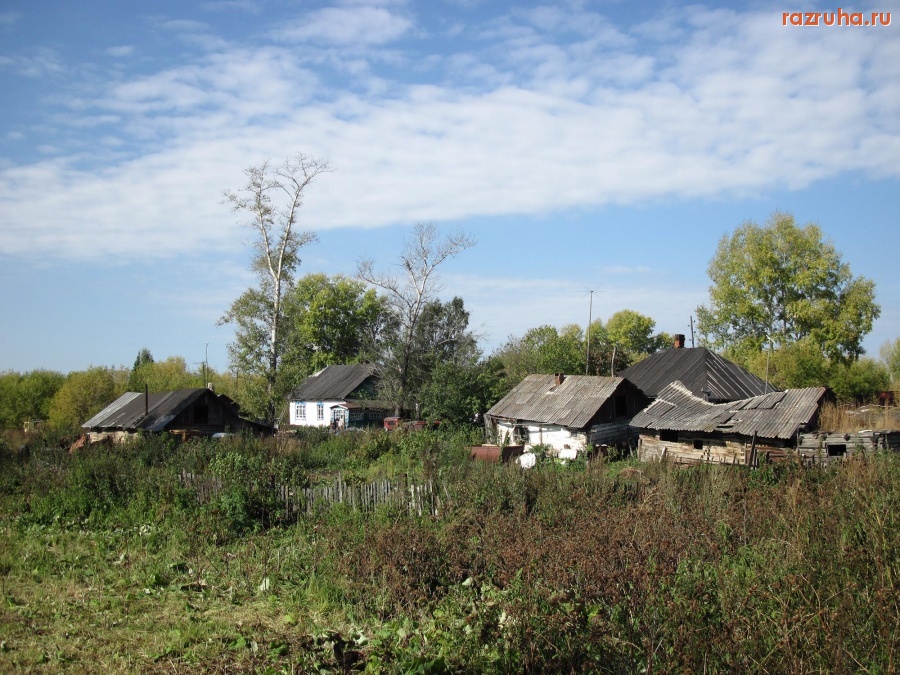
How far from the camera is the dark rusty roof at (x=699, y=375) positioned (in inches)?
1154

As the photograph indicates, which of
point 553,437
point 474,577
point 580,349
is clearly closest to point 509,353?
point 580,349

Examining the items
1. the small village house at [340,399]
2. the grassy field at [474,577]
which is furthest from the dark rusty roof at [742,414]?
the small village house at [340,399]

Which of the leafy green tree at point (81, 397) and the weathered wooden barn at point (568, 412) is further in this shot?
the leafy green tree at point (81, 397)

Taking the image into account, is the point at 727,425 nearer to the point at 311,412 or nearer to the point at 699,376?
the point at 699,376

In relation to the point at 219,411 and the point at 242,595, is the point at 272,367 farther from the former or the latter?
the point at 242,595

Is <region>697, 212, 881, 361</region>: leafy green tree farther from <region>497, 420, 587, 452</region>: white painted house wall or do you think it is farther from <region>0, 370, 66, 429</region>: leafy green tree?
<region>0, 370, 66, 429</region>: leafy green tree

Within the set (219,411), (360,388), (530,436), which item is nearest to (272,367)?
(219,411)

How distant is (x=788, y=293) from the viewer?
133 ft

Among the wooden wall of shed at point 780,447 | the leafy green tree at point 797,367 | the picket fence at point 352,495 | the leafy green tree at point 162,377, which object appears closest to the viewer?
the picket fence at point 352,495

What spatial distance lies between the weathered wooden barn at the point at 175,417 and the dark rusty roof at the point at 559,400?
11491 mm

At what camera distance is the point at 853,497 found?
6484 mm

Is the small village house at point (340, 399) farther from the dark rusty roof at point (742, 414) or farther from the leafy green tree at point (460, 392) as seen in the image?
the dark rusty roof at point (742, 414)

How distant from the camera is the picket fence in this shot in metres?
11.4

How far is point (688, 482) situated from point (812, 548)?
17.4 ft
